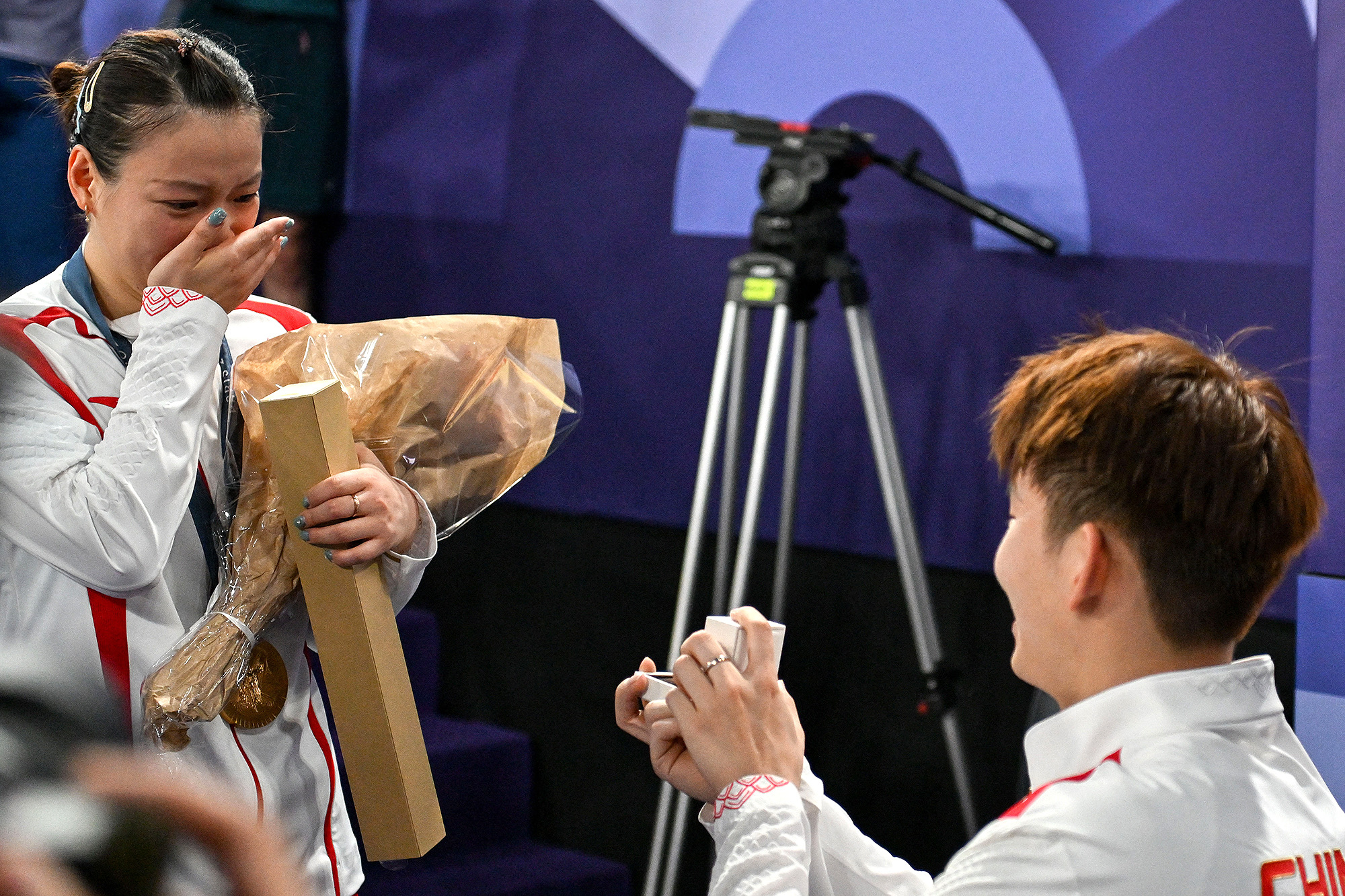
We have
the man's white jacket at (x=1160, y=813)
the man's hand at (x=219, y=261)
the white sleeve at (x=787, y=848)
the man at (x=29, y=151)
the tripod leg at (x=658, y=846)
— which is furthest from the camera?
the man at (x=29, y=151)

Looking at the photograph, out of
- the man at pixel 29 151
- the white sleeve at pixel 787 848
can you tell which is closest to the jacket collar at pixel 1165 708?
the white sleeve at pixel 787 848

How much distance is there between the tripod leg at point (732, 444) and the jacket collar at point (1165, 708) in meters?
1.73

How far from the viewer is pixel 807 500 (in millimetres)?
3186

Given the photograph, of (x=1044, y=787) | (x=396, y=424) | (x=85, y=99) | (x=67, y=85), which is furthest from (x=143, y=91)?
(x=1044, y=787)

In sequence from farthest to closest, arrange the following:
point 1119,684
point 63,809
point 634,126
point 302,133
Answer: point 302,133
point 634,126
point 1119,684
point 63,809

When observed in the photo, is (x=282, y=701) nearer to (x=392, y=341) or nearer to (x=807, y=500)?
(x=392, y=341)

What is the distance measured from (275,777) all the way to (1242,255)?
2.10m

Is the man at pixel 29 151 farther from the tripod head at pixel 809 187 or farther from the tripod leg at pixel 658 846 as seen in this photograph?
the tripod leg at pixel 658 846

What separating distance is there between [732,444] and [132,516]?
5.61 ft

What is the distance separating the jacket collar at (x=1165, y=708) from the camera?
922mm

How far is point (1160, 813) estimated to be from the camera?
33.9 inches

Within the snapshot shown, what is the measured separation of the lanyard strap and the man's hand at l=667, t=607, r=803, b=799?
→ 531mm

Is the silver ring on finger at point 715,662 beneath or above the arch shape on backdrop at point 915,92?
beneath

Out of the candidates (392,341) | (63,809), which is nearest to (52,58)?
(392,341)
